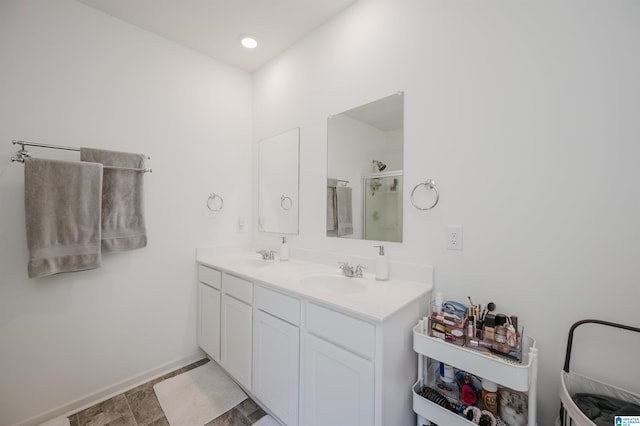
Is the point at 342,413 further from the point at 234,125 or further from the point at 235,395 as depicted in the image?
the point at 234,125

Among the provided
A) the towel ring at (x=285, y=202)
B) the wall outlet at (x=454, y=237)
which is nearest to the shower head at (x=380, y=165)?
A: the wall outlet at (x=454, y=237)

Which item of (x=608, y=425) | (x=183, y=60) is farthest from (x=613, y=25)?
(x=183, y=60)

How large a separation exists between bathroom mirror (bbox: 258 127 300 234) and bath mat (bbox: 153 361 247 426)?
4.07 feet

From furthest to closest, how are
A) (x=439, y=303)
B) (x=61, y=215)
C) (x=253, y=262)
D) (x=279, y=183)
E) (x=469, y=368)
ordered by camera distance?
1. (x=279, y=183)
2. (x=253, y=262)
3. (x=61, y=215)
4. (x=439, y=303)
5. (x=469, y=368)

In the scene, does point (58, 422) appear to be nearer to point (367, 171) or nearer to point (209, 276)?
point (209, 276)

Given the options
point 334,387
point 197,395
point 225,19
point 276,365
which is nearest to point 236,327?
point 276,365

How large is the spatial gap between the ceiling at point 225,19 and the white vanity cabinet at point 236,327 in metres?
1.90

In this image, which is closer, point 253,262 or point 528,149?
point 528,149

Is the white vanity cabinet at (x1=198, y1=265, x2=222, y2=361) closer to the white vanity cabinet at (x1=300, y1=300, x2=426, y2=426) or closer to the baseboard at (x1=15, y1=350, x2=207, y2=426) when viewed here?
the baseboard at (x1=15, y1=350, x2=207, y2=426)

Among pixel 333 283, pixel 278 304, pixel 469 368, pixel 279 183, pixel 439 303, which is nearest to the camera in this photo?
pixel 469 368

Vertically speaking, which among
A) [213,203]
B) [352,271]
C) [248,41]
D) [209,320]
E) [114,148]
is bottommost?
[209,320]

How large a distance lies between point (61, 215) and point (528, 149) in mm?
2556

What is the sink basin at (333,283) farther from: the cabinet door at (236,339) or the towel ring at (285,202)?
the towel ring at (285,202)

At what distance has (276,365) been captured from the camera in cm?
145
